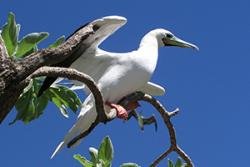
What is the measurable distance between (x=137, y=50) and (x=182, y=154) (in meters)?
1.67

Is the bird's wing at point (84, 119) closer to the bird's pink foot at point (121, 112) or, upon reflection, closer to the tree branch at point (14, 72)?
the bird's pink foot at point (121, 112)

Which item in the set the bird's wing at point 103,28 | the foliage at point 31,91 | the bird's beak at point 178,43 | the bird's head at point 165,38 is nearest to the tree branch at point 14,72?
the foliage at point 31,91

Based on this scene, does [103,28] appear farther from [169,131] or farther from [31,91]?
[169,131]

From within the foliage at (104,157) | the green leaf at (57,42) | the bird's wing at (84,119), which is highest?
the green leaf at (57,42)

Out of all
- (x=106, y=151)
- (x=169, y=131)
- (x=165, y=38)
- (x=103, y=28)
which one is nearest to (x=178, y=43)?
(x=165, y=38)

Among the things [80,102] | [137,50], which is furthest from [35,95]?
[137,50]

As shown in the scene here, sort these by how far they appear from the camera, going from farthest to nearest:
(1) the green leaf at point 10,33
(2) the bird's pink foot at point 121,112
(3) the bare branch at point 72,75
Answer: (2) the bird's pink foot at point 121,112 < (1) the green leaf at point 10,33 < (3) the bare branch at point 72,75

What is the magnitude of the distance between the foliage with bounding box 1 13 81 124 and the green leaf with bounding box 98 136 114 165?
50 cm

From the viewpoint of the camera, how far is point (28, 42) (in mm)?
3373

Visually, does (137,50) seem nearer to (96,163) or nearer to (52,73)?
(96,163)

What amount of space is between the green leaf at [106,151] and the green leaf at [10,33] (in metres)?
0.73

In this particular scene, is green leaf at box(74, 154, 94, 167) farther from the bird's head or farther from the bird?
the bird's head

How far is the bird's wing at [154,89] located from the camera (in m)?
5.08

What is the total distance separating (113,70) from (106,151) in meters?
1.49
